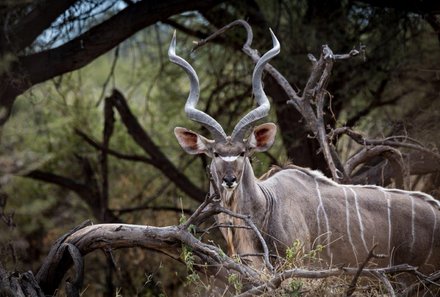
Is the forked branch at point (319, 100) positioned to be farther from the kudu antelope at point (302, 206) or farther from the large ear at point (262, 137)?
the large ear at point (262, 137)

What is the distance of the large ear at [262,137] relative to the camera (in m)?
4.54

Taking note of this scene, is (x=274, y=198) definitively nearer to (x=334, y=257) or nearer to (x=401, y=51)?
(x=334, y=257)

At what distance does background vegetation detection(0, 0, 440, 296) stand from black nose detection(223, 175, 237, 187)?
82 centimetres

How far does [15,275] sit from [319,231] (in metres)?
1.57

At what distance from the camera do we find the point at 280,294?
11.1 feet

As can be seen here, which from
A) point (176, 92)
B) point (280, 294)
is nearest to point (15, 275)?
point (280, 294)

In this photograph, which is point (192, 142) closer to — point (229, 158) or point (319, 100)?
point (229, 158)

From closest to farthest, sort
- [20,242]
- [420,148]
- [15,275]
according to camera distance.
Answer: [15,275] < [420,148] < [20,242]

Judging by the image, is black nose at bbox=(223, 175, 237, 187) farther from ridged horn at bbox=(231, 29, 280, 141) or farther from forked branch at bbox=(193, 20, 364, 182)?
forked branch at bbox=(193, 20, 364, 182)

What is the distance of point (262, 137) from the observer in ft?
15.1

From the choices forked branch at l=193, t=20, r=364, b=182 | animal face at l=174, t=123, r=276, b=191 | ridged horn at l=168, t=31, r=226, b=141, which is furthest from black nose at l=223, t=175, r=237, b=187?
forked branch at l=193, t=20, r=364, b=182

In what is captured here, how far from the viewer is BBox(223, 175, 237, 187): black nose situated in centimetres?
425

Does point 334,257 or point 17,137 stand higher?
point 17,137

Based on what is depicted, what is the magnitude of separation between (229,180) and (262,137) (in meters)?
0.45
